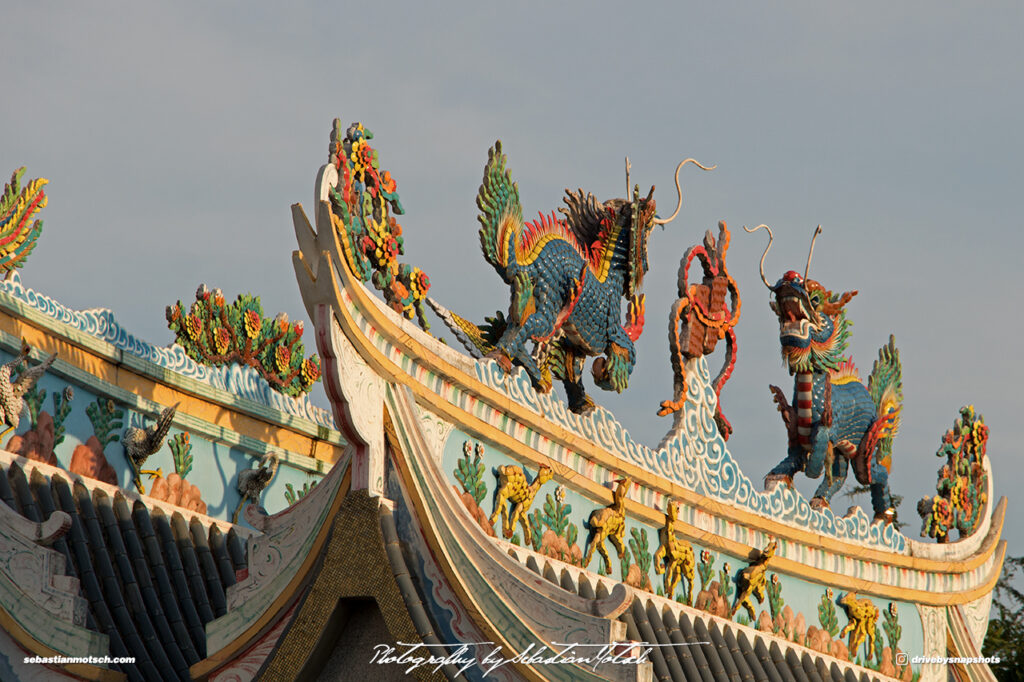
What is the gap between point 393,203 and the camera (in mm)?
7098

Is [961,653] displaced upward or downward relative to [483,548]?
upward

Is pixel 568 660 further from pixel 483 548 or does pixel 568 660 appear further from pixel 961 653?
pixel 961 653

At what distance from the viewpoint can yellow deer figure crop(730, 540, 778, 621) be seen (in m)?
9.20

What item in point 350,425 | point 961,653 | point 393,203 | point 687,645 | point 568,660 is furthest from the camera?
point 961,653

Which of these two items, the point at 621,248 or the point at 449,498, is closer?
the point at 449,498

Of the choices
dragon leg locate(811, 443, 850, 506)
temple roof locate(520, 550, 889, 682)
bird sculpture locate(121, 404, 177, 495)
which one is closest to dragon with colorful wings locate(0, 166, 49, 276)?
bird sculpture locate(121, 404, 177, 495)

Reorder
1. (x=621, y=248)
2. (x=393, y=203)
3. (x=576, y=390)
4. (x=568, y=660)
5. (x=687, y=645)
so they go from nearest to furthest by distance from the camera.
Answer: (x=568, y=660) < (x=393, y=203) < (x=687, y=645) < (x=576, y=390) < (x=621, y=248)

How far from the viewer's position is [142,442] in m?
8.55

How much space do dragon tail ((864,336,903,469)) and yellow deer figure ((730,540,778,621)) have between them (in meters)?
1.95

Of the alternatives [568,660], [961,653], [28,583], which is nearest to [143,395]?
[28,583]

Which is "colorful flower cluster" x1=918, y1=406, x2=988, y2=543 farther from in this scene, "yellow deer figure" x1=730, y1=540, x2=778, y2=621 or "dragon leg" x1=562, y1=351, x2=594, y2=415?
"dragon leg" x1=562, y1=351, x2=594, y2=415

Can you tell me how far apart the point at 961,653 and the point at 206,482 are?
5.61 meters

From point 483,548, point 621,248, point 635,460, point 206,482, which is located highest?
point 621,248
